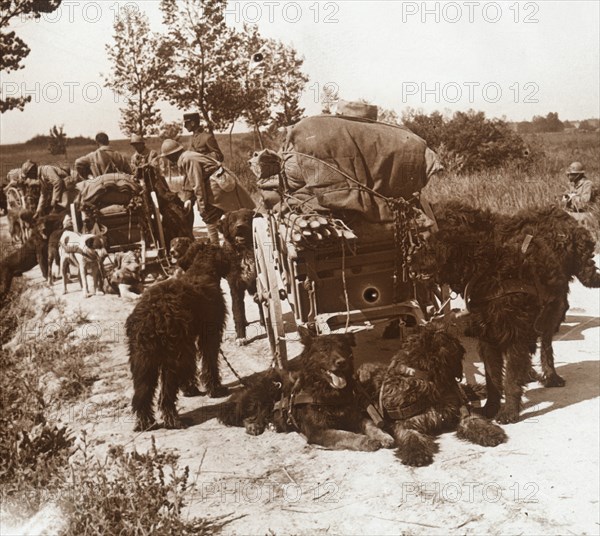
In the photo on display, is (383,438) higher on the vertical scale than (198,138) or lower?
lower

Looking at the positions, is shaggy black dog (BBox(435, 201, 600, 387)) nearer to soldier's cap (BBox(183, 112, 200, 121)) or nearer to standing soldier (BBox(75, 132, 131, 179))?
soldier's cap (BBox(183, 112, 200, 121))

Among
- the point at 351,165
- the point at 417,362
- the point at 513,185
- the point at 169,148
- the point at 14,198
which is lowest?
the point at 417,362

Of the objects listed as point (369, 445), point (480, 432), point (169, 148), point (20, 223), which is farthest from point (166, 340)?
point (20, 223)

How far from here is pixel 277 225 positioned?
21.9 ft

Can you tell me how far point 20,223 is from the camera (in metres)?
18.3

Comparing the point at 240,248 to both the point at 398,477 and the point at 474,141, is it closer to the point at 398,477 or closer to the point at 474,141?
the point at 398,477

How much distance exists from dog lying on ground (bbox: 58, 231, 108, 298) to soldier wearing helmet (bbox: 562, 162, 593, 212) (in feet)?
27.5

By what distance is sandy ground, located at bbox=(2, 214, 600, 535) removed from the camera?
14.3ft

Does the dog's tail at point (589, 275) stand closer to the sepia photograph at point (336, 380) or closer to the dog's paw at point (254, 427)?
the sepia photograph at point (336, 380)

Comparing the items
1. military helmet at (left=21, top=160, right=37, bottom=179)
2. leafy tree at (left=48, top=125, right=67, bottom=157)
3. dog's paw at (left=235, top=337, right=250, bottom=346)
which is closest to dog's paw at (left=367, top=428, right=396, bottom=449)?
dog's paw at (left=235, top=337, right=250, bottom=346)

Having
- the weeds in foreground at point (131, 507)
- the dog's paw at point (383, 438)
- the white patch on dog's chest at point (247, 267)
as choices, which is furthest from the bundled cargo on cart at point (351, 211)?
the weeds in foreground at point (131, 507)

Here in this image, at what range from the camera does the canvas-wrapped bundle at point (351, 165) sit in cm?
620

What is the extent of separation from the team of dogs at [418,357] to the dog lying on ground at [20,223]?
12299 mm

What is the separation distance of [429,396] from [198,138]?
30.5 ft
